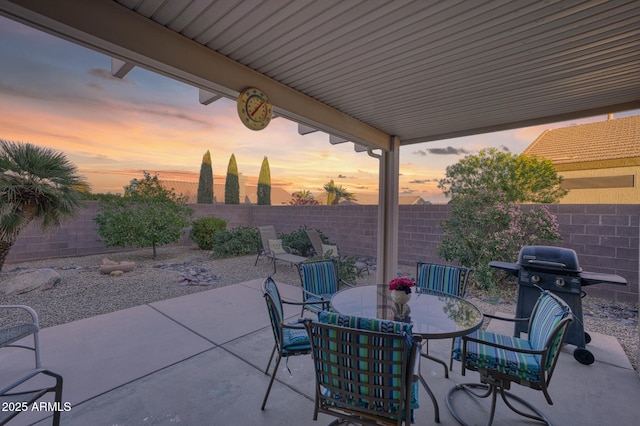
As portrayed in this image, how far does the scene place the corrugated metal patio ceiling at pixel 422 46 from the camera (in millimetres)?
1640

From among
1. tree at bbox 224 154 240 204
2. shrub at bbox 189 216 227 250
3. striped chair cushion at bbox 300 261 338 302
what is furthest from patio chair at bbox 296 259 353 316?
tree at bbox 224 154 240 204

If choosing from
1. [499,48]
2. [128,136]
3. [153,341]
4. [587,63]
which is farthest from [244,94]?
[128,136]

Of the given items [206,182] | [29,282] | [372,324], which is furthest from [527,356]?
[206,182]

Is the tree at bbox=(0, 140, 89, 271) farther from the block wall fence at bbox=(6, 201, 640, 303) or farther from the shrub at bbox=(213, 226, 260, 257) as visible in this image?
the shrub at bbox=(213, 226, 260, 257)

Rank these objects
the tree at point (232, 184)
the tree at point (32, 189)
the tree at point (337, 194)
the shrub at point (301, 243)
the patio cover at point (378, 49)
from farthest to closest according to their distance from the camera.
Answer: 1. the tree at point (232, 184)
2. the tree at point (337, 194)
3. the shrub at point (301, 243)
4. the tree at point (32, 189)
5. the patio cover at point (378, 49)

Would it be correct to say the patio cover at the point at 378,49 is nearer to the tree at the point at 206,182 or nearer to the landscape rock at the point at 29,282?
the landscape rock at the point at 29,282

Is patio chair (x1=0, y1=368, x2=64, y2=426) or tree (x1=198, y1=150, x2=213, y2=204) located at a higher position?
tree (x1=198, y1=150, x2=213, y2=204)

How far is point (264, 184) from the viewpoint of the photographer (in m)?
15.2

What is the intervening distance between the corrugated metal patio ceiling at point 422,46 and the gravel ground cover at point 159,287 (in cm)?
254

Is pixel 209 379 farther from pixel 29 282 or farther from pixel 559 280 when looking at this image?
pixel 29 282

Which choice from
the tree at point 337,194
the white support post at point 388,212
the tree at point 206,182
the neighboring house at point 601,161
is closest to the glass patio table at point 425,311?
the white support post at point 388,212

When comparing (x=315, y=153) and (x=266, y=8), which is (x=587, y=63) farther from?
(x=315, y=153)

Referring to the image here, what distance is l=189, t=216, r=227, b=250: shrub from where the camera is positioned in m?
7.84

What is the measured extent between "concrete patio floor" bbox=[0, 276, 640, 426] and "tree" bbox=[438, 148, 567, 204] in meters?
2.64
